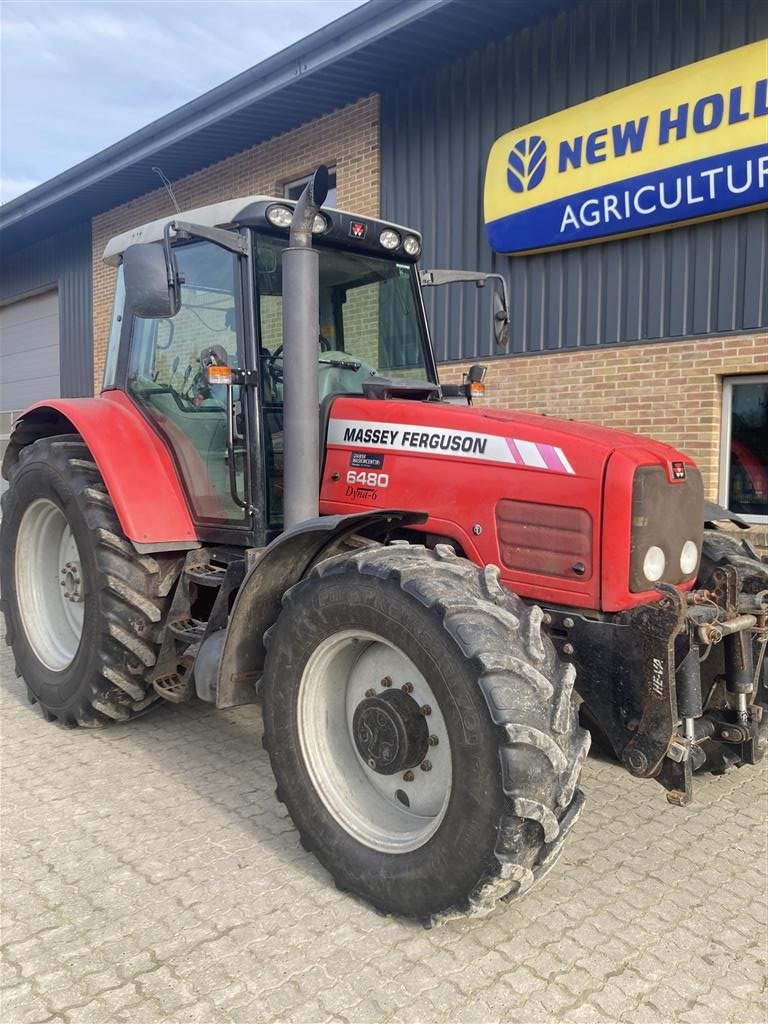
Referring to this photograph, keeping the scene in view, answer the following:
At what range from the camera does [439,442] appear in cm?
310

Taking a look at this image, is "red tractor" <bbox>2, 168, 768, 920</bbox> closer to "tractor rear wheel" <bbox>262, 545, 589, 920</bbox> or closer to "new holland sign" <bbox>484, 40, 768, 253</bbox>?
"tractor rear wheel" <bbox>262, 545, 589, 920</bbox>

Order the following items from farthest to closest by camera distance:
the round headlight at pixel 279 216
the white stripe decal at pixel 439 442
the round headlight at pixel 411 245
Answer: the round headlight at pixel 411 245 < the round headlight at pixel 279 216 < the white stripe decal at pixel 439 442

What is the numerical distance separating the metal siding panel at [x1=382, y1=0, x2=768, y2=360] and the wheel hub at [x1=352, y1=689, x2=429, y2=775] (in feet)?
17.0

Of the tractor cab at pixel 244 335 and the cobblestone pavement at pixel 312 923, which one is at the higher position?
the tractor cab at pixel 244 335

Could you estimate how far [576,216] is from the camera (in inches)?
285

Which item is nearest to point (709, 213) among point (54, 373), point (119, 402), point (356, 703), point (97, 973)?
point (119, 402)

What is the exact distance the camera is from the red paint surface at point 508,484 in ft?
8.81

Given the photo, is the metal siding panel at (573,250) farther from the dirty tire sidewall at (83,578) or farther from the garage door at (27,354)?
the garage door at (27,354)

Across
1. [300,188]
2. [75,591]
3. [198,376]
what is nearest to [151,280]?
[198,376]

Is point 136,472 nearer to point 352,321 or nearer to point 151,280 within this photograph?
point 151,280

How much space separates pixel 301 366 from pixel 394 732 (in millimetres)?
1410

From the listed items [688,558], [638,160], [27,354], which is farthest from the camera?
[27,354]

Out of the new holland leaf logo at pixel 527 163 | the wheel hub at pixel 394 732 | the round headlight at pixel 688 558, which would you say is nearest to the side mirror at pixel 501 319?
the round headlight at pixel 688 558

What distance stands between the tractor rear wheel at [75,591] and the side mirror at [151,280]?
1.06 metres
